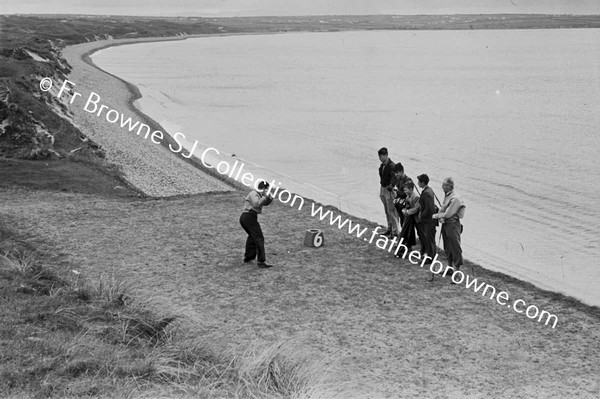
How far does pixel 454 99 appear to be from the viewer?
5644cm

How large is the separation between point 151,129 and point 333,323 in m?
23.8

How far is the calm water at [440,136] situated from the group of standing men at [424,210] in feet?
9.87

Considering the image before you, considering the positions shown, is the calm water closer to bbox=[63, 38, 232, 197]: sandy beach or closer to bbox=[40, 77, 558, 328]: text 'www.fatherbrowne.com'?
bbox=[40, 77, 558, 328]: text 'www.fatherbrowne.com'

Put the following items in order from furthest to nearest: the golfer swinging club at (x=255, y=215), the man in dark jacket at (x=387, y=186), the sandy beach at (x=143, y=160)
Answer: the sandy beach at (x=143, y=160) < the man in dark jacket at (x=387, y=186) < the golfer swinging club at (x=255, y=215)

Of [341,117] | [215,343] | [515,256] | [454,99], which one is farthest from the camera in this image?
[454,99]

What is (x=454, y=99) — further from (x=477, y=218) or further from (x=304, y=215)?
(x=304, y=215)

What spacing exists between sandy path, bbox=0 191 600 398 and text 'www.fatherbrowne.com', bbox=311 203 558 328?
24 centimetres

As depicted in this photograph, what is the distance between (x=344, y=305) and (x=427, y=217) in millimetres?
2279

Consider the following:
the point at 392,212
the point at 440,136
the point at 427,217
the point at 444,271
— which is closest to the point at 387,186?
the point at 392,212

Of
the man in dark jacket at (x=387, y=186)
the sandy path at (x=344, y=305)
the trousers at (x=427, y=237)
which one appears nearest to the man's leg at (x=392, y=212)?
the man in dark jacket at (x=387, y=186)

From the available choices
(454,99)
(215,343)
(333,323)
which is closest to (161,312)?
(215,343)

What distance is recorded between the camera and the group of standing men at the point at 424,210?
11.6m

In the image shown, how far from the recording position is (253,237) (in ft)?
41.7

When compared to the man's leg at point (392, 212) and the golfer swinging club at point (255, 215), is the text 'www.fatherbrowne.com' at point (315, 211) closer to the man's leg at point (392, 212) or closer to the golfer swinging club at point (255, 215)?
the man's leg at point (392, 212)
